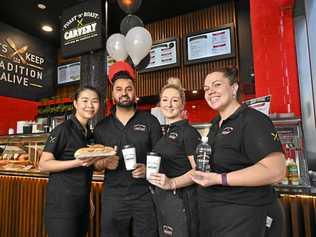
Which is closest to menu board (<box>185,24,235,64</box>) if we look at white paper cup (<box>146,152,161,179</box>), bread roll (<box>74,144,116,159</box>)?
bread roll (<box>74,144,116,159</box>)

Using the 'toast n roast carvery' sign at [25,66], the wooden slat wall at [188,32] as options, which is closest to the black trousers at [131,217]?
the wooden slat wall at [188,32]

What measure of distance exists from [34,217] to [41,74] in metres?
5.31

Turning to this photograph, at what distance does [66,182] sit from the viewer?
187 cm

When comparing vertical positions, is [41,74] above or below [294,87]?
above

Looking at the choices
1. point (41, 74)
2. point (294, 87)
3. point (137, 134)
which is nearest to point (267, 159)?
point (137, 134)

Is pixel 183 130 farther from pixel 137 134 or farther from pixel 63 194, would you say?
pixel 63 194

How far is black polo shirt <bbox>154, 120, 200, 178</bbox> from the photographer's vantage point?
5.30 ft

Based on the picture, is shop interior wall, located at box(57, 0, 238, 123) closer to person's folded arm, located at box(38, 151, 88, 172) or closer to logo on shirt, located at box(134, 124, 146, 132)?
logo on shirt, located at box(134, 124, 146, 132)

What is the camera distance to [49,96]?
25.0 feet

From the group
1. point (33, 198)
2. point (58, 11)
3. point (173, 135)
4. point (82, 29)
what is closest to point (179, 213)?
point (173, 135)

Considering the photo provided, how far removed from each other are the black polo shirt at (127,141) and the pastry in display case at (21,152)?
64.0 inches

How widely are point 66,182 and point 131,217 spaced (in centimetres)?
52

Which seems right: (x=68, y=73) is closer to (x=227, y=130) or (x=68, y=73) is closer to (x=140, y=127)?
(x=140, y=127)

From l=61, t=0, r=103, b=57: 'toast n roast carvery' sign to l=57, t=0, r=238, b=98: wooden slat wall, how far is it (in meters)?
2.62
